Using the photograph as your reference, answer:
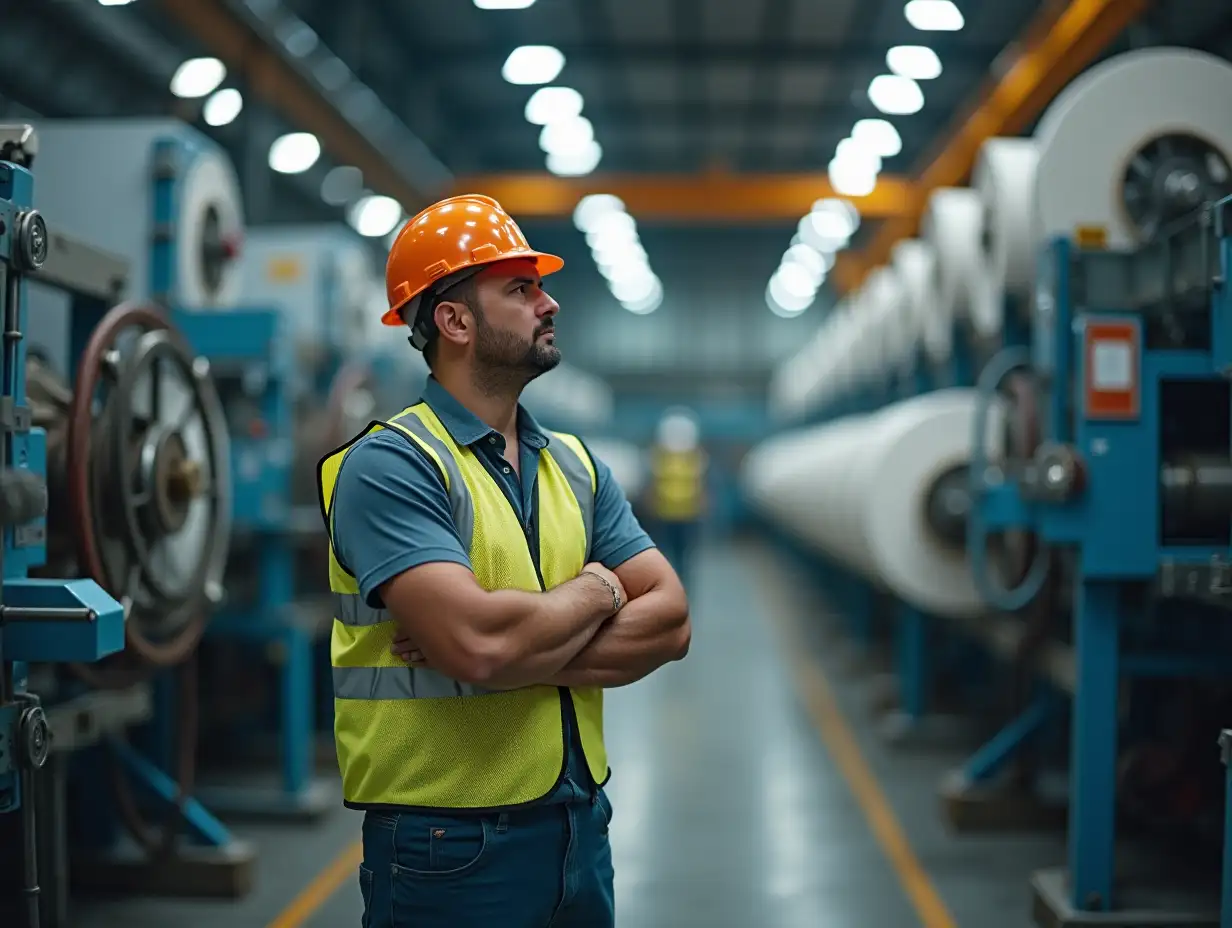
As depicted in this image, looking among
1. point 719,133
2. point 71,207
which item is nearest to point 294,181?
point 719,133

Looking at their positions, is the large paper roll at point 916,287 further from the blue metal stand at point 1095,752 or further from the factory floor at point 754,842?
the blue metal stand at point 1095,752

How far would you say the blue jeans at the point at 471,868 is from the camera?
2209 mm

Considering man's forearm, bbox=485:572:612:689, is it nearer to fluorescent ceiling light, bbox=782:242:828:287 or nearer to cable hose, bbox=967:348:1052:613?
cable hose, bbox=967:348:1052:613

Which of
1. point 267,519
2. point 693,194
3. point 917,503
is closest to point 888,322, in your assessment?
point 917,503

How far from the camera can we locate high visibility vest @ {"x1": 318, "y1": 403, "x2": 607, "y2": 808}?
7.32 ft

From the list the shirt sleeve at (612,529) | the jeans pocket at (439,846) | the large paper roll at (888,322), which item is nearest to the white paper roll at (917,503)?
the large paper roll at (888,322)

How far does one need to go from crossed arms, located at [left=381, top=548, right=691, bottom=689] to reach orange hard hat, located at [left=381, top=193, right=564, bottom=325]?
62cm

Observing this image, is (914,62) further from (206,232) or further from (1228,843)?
(1228,843)

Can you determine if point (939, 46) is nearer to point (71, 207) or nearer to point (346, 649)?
point (71, 207)

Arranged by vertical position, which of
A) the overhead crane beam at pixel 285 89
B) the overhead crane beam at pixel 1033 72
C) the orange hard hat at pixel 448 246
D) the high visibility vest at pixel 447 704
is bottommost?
the high visibility vest at pixel 447 704

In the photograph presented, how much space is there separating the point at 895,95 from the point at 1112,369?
1073 centimetres

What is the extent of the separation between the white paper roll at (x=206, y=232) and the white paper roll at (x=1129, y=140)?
3.47m

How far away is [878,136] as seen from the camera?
1552cm

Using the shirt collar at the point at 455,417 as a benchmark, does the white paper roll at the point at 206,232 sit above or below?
above
